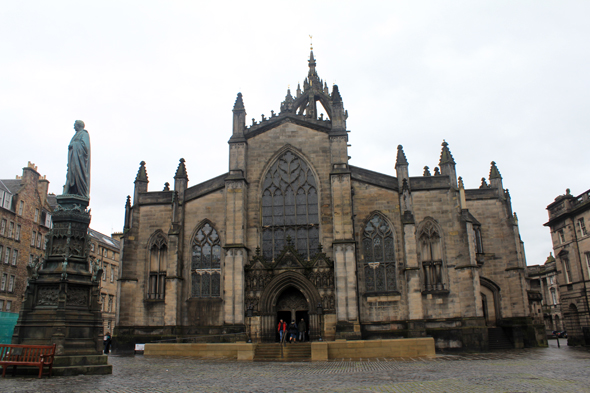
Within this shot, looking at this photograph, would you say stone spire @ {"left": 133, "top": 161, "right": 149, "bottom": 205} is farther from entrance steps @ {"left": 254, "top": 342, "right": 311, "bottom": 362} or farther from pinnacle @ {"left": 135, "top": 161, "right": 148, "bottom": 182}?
entrance steps @ {"left": 254, "top": 342, "right": 311, "bottom": 362}

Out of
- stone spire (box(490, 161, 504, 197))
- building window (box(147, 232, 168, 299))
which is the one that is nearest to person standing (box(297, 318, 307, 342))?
building window (box(147, 232, 168, 299))

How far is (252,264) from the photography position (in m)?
27.2

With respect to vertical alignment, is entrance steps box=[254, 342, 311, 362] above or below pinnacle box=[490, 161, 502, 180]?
below

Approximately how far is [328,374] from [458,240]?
612 inches

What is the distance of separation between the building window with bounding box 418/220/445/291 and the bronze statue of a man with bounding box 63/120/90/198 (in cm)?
1939

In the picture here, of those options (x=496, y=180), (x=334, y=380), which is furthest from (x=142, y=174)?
(x=496, y=180)

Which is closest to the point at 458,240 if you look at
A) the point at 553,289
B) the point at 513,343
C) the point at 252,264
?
the point at 513,343

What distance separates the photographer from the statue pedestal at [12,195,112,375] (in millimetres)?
12695

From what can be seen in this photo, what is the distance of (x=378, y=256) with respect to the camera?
1096 inches

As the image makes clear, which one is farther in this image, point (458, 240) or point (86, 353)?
point (458, 240)

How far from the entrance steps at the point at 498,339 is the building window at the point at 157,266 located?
19.9m

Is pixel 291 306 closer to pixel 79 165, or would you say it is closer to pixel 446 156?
Result: pixel 446 156

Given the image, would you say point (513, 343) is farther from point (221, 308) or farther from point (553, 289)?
point (553, 289)

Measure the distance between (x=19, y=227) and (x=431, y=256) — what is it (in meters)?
37.2
